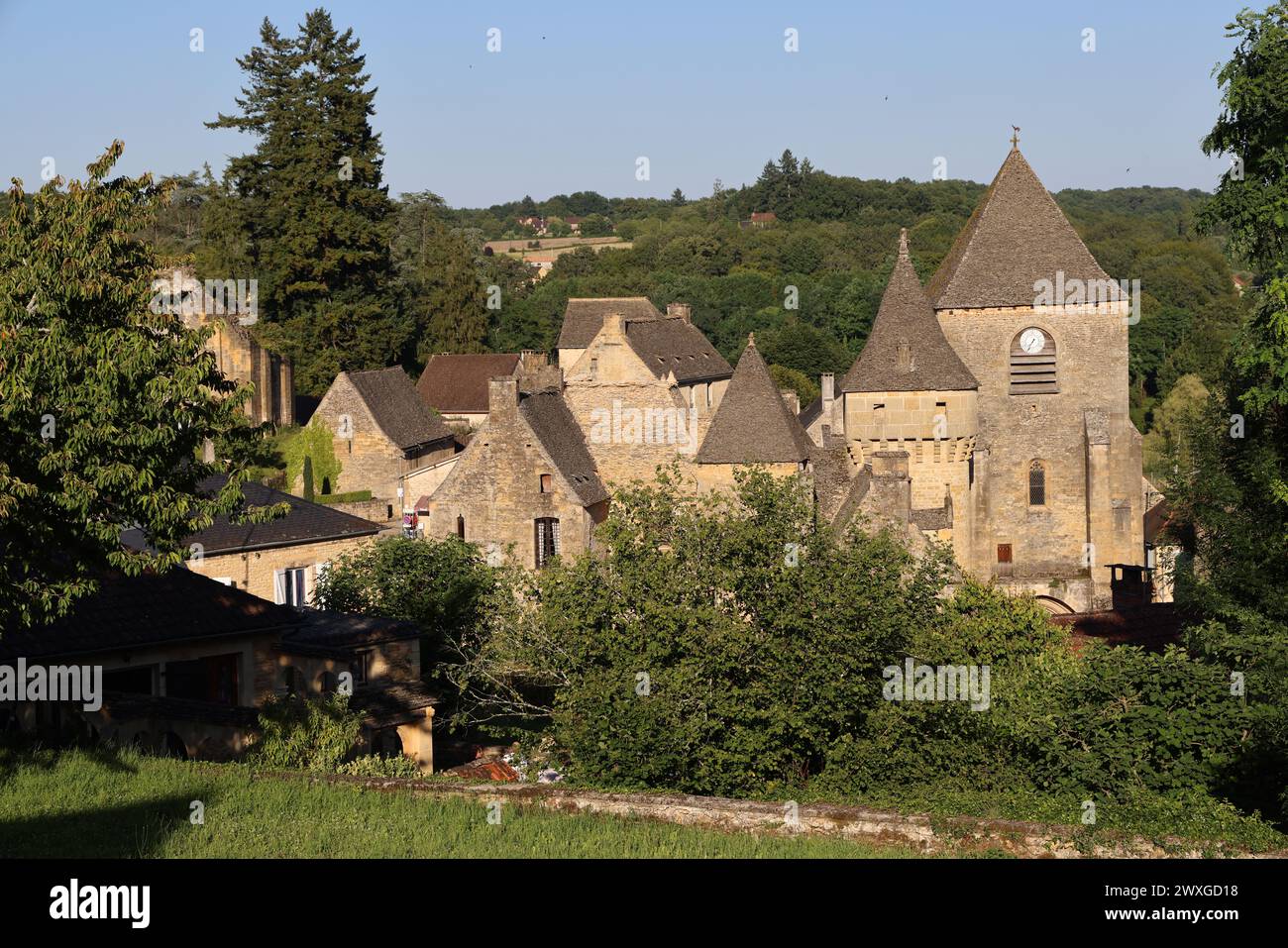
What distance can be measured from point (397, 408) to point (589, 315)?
20.4 metres

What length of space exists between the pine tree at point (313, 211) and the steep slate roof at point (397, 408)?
6.67m

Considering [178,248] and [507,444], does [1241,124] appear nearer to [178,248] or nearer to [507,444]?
[507,444]

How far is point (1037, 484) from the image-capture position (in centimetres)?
4716

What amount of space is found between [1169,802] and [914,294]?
25876mm

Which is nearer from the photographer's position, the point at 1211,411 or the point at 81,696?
the point at 81,696

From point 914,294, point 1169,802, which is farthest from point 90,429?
point 914,294

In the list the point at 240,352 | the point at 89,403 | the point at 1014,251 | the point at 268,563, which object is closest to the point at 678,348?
the point at 240,352

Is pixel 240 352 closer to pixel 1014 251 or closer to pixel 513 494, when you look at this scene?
pixel 513 494

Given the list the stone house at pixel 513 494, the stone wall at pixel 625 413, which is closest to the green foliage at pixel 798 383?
the stone wall at pixel 625 413

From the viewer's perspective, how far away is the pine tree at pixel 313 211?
65625 millimetres

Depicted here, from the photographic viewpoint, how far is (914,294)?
4247 centimetres

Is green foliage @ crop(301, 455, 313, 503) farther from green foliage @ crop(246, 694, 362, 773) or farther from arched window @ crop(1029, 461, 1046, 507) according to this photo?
green foliage @ crop(246, 694, 362, 773)

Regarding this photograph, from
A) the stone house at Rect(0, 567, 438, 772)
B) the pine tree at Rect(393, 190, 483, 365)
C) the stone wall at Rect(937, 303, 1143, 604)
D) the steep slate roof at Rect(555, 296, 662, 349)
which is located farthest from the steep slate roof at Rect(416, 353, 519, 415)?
the stone house at Rect(0, 567, 438, 772)

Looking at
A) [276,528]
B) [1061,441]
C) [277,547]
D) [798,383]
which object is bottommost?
[277,547]
